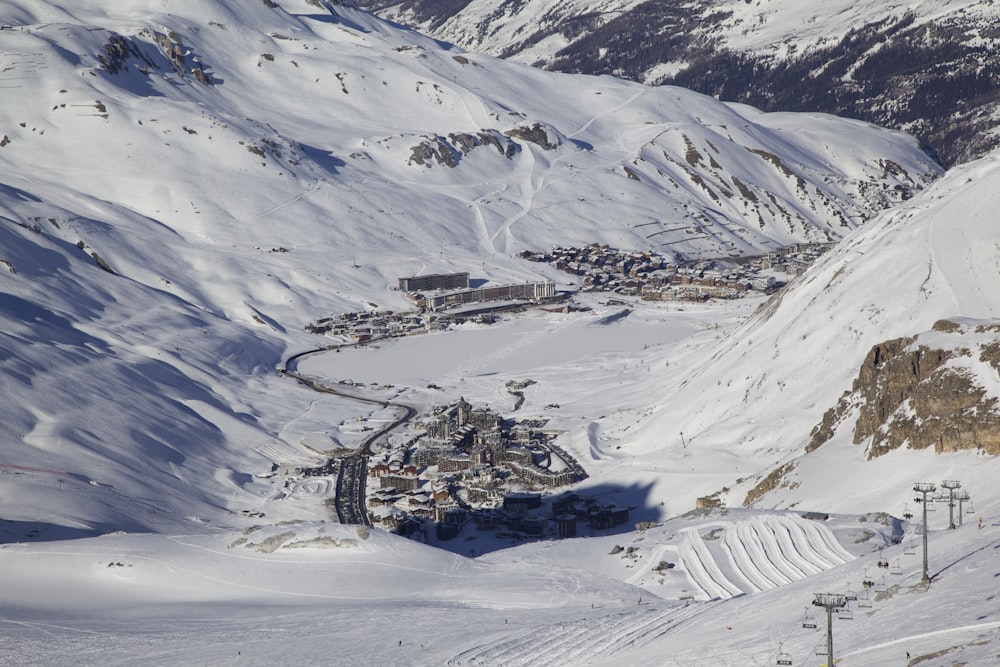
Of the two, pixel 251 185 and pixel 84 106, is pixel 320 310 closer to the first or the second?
pixel 251 185

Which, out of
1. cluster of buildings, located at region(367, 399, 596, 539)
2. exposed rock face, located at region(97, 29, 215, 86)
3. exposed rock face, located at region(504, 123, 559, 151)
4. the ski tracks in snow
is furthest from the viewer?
exposed rock face, located at region(504, 123, 559, 151)

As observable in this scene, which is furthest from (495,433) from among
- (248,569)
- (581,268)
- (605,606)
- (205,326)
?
(581,268)

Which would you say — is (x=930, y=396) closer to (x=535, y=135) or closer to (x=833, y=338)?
(x=833, y=338)

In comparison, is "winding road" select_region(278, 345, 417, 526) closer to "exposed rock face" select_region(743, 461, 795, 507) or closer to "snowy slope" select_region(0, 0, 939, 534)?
"snowy slope" select_region(0, 0, 939, 534)

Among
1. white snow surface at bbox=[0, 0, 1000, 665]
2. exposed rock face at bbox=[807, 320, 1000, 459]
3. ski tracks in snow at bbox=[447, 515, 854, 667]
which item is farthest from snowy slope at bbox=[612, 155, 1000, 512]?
ski tracks in snow at bbox=[447, 515, 854, 667]

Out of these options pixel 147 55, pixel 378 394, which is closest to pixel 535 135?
pixel 147 55

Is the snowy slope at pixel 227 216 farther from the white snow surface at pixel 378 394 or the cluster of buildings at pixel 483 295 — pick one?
the cluster of buildings at pixel 483 295
